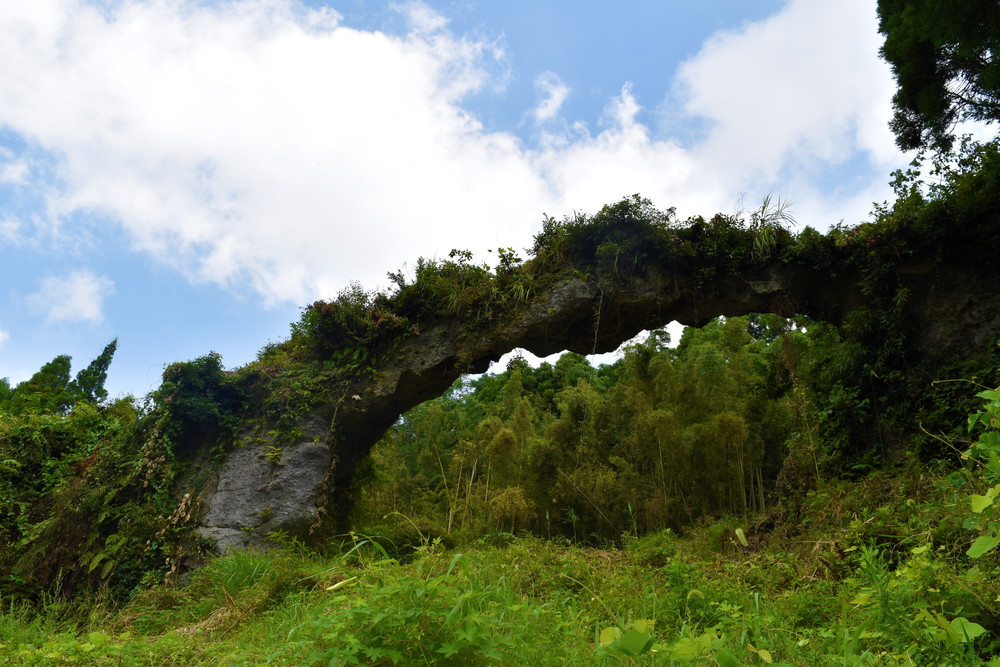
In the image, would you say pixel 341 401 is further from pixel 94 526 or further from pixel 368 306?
pixel 94 526

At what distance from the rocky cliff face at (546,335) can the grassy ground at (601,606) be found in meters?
0.80

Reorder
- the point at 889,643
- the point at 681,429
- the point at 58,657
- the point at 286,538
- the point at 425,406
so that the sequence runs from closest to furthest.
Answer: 1. the point at 889,643
2. the point at 58,657
3. the point at 286,538
4. the point at 681,429
5. the point at 425,406

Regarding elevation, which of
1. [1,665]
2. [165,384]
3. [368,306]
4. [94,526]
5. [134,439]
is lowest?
[1,665]

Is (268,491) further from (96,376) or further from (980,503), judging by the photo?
(96,376)

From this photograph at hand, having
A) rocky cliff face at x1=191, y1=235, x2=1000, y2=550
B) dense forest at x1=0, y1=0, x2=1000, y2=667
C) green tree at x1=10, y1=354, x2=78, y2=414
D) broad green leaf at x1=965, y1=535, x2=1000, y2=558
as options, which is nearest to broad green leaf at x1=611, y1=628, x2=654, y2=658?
broad green leaf at x1=965, y1=535, x2=1000, y2=558

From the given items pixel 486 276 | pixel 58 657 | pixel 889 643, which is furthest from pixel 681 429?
pixel 58 657

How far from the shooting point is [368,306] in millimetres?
7367

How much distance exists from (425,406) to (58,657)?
11492mm

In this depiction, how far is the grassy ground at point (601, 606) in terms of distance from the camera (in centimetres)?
166

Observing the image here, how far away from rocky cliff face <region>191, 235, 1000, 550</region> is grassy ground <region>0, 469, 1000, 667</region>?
2.63ft

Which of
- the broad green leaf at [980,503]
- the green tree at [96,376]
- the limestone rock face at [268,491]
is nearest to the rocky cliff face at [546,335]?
the limestone rock face at [268,491]

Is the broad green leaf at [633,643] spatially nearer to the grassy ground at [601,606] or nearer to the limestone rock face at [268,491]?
the grassy ground at [601,606]

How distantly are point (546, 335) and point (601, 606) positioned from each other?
391 centimetres

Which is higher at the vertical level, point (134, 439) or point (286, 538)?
point (134, 439)
